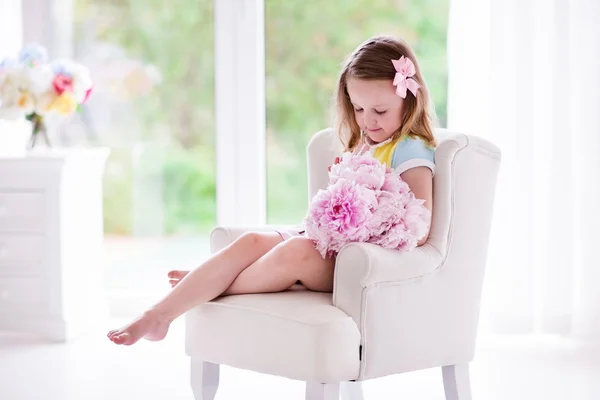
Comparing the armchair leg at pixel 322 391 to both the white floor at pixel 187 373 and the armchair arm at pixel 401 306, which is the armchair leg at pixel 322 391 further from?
the white floor at pixel 187 373

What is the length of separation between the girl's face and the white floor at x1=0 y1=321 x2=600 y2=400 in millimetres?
885

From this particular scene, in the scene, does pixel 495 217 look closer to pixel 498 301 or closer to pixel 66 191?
pixel 498 301

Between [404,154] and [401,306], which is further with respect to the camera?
[404,154]

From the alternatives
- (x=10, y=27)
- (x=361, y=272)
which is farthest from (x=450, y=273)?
(x=10, y=27)

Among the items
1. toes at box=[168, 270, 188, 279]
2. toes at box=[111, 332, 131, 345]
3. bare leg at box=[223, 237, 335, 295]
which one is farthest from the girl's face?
toes at box=[111, 332, 131, 345]

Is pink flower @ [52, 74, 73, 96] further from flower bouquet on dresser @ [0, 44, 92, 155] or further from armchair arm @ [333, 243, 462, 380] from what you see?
armchair arm @ [333, 243, 462, 380]

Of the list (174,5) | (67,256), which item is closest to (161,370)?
(67,256)

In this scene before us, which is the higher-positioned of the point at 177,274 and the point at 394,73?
the point at 394,73

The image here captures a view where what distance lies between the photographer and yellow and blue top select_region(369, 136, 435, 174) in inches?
89.4

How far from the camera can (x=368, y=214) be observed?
212cm

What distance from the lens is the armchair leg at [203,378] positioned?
7.66 feet

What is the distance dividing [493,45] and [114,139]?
1781mm

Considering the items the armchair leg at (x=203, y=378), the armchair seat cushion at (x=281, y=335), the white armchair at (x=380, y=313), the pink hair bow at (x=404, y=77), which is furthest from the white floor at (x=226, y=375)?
the pink hair bow at (x=404, y=77)

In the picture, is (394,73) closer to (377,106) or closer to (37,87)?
A: (377,106)
